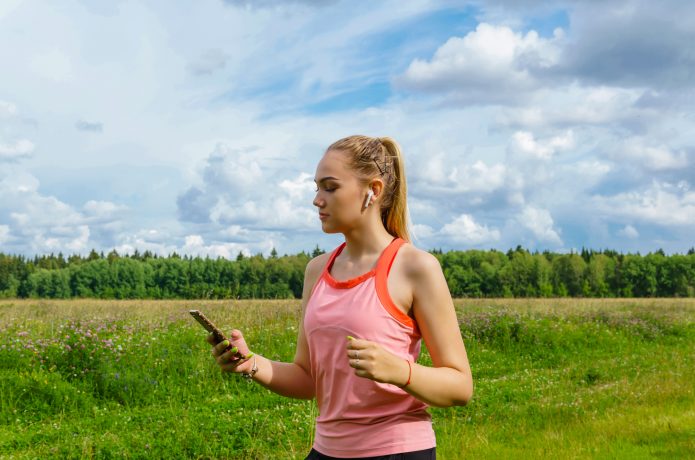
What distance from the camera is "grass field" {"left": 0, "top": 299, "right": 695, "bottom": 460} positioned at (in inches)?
275

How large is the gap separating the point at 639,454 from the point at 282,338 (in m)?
7.84

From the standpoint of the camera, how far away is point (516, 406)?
907cm

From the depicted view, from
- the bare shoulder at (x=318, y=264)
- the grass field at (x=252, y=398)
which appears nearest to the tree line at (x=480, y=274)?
the grass field at (x=252, y=398)

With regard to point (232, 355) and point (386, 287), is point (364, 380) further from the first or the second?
point (232, 355)

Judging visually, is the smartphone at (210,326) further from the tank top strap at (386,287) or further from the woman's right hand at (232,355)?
the tank top strap at (386,287)

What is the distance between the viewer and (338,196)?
7.70 feet

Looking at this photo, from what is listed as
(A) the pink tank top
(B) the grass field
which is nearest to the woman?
(A) the pink tank top

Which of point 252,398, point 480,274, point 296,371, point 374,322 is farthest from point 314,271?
point 480,274

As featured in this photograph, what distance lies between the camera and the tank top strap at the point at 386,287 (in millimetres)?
2215

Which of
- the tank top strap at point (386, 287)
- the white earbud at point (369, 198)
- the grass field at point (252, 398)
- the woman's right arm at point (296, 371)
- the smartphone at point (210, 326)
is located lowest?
the grass field at point (252, 398)

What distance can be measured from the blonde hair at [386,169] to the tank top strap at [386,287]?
173 millimetres

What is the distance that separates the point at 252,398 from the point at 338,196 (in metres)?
7.47

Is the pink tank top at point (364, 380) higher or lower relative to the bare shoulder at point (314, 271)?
lower

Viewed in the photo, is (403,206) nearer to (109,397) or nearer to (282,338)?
(109,397)
